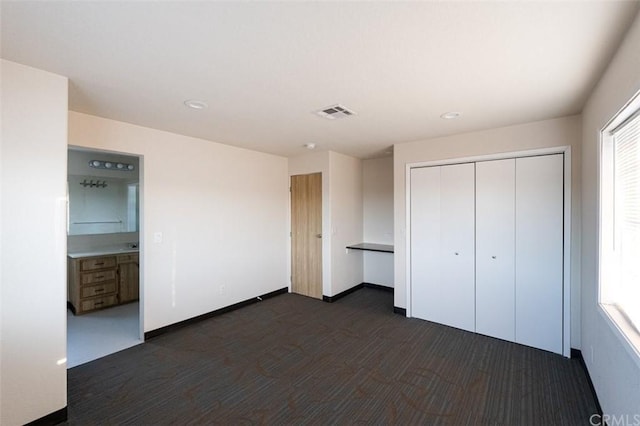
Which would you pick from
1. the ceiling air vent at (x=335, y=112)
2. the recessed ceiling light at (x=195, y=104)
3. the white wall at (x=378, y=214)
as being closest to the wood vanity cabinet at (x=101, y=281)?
the recessed ceiling light at (x=195, y=104)

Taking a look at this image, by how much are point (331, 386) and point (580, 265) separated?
2.77 m

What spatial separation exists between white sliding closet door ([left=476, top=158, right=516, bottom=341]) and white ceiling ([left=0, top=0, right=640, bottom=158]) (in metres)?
0.77

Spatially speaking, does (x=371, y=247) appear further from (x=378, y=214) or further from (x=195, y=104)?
(x=195, y=104)

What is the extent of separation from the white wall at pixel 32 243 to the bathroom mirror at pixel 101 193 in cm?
329

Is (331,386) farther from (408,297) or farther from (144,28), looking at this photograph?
(144,28)

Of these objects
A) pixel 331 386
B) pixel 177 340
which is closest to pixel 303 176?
pixel 177 340

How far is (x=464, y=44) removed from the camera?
176cm

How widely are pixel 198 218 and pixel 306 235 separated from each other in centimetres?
192

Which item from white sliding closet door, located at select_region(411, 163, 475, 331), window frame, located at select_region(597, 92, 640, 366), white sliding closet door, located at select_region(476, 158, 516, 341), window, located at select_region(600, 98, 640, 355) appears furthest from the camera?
white sliding closet door, located at select_region(411, 163, 475, 331)

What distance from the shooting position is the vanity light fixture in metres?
5.00

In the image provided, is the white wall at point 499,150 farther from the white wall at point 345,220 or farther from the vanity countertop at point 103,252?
the vanity countertop at point 103,252

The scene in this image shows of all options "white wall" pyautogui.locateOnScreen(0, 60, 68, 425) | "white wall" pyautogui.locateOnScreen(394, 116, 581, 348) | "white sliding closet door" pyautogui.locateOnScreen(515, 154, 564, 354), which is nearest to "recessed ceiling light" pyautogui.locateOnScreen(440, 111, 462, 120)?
"white wall" pyautogui.locateOnScreen(394, 116, 581, 348)

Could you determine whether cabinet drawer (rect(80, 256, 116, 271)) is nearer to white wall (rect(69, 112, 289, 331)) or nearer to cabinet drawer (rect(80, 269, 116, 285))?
cabinet drawer (rect(80, 269, 116, 285))

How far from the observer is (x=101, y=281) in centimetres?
459
